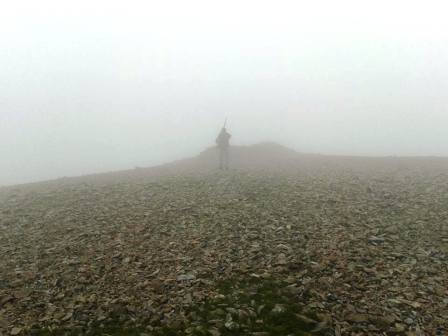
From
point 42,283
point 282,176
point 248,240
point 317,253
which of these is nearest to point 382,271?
point 317,253

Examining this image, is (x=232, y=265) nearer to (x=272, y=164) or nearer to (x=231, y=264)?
(x=231, y=264)

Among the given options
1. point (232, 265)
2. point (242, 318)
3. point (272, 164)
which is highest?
point (272, 164)

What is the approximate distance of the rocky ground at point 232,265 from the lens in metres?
10.9

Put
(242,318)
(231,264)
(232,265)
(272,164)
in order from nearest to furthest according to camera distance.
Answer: (242,318) < (232,265) < (231,264) < (272,164)

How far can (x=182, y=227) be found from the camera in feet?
65.4

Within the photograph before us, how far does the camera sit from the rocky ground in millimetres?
10852

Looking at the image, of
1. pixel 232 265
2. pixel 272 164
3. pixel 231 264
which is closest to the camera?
pixel 232 265

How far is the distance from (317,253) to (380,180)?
787 inches

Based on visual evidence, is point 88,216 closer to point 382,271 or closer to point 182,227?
point 182,227

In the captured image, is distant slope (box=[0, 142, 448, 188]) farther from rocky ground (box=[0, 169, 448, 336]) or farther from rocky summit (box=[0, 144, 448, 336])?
rocky ground (box=[0, 169, 448, 336])

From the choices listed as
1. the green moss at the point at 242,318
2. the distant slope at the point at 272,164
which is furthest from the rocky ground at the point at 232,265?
the distant slope at the point at 272,164

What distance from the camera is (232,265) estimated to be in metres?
14.6

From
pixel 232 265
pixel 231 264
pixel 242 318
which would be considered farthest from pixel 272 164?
pixel 242 318

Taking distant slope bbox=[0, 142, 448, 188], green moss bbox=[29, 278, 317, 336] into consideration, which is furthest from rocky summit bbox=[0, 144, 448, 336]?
distant slope bbox=[0, 142, 448, 188]
